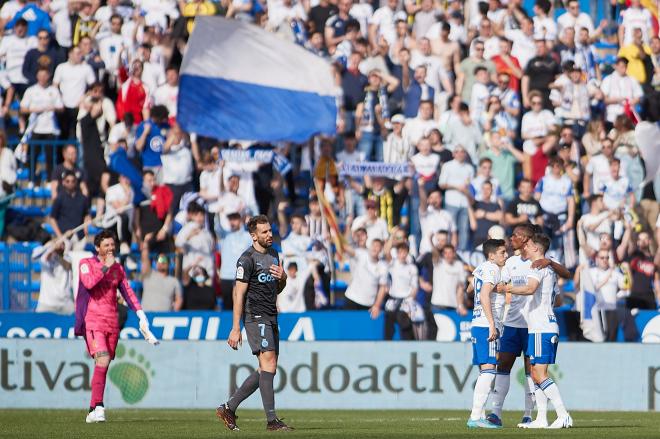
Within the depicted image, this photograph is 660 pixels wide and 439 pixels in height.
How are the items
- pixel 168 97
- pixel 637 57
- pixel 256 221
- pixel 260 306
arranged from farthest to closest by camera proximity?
1. pixel 637 57
2. pixel 168 97
3. pixel 260 306
4. pixel 256 221

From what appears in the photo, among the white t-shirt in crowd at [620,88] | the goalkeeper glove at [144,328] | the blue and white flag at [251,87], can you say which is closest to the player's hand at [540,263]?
the goalkeeper glove at [144,328]

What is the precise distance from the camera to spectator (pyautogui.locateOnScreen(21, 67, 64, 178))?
24.4 metres

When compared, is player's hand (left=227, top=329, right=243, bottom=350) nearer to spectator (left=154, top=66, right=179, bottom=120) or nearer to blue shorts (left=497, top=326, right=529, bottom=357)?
blue shorts (left=497, top=326, right=529, bottom=357)

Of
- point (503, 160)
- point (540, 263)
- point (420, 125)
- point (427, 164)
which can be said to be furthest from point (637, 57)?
point (540, 263)

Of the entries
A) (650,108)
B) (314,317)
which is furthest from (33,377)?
(650,108)

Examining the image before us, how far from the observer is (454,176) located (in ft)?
75.7

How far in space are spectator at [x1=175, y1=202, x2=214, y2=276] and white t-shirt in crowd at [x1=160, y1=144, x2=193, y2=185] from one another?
112 centimetres

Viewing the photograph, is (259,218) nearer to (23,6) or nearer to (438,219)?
(438,219)

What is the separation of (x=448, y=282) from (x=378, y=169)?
7.29ft

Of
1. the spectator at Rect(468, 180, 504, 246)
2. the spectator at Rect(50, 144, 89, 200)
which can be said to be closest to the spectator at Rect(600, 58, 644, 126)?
the spectator at Rect(468, 180, 504, 246)

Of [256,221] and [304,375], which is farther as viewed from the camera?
[304,375]

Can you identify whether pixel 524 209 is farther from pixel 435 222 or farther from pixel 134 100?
pixel 134 100

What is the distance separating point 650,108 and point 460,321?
593 cm

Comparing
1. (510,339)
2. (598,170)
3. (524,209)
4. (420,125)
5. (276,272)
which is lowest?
(510,339)
